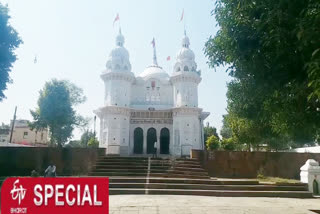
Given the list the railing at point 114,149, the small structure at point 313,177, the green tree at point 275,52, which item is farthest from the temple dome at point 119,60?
the green tree at point 275,52

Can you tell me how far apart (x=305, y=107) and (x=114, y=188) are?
8906 millimetres

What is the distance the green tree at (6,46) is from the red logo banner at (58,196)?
604 inches

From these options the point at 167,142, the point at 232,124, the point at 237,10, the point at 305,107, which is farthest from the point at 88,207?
the point at 167,142

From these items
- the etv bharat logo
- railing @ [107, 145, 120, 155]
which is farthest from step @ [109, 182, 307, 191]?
railing @ [107, 145, 120, 155]

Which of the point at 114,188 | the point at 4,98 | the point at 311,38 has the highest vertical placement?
the point at 4,98

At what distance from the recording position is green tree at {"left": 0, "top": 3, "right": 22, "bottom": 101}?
1762 cm

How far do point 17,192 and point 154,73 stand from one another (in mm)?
34902

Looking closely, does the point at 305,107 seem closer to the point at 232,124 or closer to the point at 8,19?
the point at 8,19

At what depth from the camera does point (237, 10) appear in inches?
317

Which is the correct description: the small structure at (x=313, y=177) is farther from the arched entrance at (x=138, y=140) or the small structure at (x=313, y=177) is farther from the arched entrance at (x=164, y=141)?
the arched entrance at (x=138, y=140)

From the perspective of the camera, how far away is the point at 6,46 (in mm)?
17922

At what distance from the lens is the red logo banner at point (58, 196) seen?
15.5ft

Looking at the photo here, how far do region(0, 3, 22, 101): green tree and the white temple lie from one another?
15.6m

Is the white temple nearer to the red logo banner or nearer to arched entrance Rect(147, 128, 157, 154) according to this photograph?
arched entrance Rect(147, 128, 157, 154)
